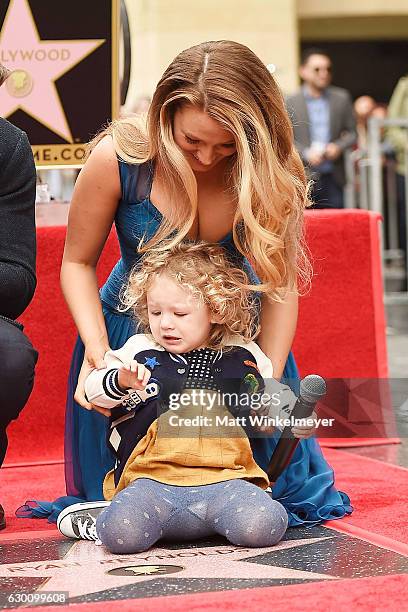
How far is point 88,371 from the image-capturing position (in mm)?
2561

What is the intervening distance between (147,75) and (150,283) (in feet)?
33.1

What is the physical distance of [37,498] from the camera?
298cm

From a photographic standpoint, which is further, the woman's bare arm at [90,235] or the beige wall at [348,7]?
the beige wall at [348,7]

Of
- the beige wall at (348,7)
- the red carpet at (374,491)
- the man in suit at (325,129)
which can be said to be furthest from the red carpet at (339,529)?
the beige wall at (348,7)

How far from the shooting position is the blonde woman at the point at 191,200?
8.07 feet

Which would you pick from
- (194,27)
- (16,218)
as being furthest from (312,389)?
(194,27)

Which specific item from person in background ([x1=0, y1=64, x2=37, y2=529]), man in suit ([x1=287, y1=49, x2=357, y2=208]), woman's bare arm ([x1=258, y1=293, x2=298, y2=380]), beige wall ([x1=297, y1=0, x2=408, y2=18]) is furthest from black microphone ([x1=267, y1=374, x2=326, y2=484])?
beige wall ([x1=297, y1=0, x2=408, y2=18])

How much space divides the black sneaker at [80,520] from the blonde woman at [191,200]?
20cm

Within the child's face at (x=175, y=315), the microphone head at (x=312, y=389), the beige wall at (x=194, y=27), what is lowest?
the microphone head at (x=312, y=389)

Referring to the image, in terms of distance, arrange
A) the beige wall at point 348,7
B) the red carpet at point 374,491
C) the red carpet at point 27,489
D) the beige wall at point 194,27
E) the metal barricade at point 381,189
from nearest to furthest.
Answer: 1. the red carpet at point 374,491
2. the red carpet at point 27,489
3. the metal barricade at point 381,189
4. the beige wall at point 194,27
5. the beige wall at point 348,7

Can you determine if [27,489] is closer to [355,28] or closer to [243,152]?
[243,152]

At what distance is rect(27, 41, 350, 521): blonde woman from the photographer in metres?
2.46

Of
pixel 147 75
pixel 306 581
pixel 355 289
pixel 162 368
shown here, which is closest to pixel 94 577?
pixel 306 581
